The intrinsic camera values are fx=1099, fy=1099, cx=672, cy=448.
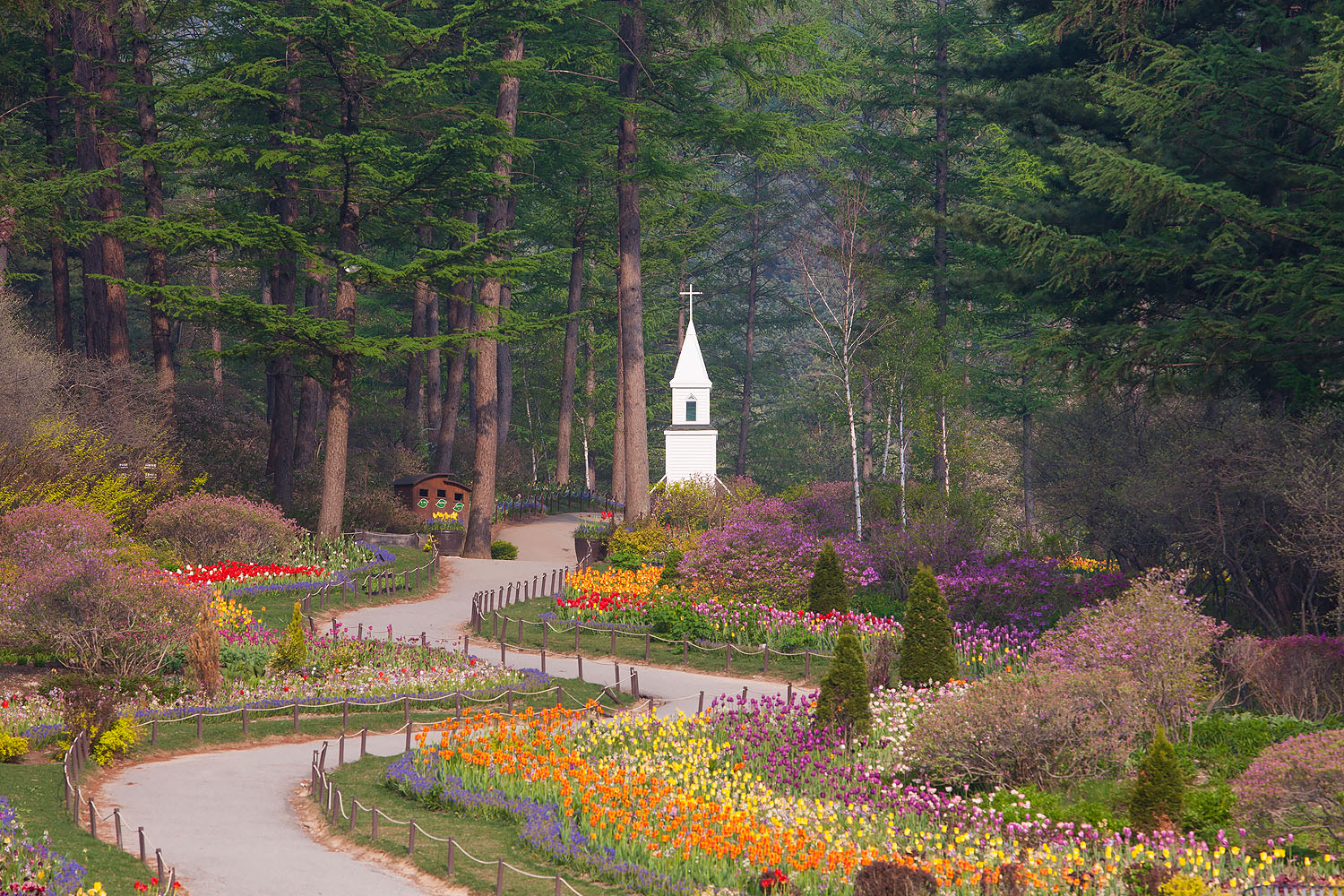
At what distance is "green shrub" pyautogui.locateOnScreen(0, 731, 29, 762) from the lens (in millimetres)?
12469

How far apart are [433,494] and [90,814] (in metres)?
24.6

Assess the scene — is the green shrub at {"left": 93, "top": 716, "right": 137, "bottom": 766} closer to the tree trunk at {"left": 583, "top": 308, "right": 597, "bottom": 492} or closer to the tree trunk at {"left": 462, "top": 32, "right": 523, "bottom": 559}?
the tree trunk at {"left": 462, "top": 32, "right": 523, "bottom": 559}

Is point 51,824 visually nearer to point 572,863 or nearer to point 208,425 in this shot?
point 572,863

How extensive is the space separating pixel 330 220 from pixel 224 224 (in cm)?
282

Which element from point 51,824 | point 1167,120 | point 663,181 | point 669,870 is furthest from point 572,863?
point 663,181

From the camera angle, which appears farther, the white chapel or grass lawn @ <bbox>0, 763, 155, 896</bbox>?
the white chapel

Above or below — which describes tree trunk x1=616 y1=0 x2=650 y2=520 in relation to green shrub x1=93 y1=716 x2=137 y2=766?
above

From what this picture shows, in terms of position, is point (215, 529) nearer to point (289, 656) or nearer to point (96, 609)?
point (289, 656)

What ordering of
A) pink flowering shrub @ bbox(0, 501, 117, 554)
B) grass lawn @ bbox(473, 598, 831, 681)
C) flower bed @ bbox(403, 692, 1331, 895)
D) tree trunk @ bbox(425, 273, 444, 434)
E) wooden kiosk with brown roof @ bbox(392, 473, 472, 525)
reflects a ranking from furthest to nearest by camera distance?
tree trunk @ bbox(425, 273, 444, 434), wooden kiosk with brown roof @ bbox(392, 473, 472, 525), grass lawn @ bbox(473, 598, 831, 681), pink flowering shrub @ bbox(0, 501, 117, 554), flower bed @ bbox(403, 692, 1331, 895)

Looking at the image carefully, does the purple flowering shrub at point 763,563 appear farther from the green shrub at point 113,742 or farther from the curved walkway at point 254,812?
the green shrub at point 113,742

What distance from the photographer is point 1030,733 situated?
11.6m

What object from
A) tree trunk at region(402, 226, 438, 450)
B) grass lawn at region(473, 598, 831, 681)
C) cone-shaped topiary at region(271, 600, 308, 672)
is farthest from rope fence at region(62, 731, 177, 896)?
tree trunk at region(402, 226, 438, 450)

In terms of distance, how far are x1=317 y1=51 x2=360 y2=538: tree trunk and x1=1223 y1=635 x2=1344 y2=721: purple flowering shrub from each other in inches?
847

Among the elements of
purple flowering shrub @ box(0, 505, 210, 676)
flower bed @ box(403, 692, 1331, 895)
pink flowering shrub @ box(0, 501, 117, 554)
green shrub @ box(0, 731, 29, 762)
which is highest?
pink flowering shrub @ box(0, 501, 117, 554)
